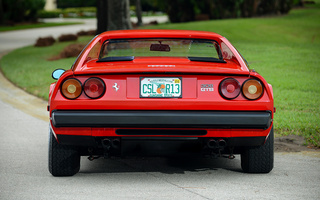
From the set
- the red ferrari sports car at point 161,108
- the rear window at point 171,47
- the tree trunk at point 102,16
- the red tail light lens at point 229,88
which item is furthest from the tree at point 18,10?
the red tail light lens at point 229,88

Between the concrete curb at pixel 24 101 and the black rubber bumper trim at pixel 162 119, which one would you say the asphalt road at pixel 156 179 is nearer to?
the black rubber bumper trim at pixel 162 119

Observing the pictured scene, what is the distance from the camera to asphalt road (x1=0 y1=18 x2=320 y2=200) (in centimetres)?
501

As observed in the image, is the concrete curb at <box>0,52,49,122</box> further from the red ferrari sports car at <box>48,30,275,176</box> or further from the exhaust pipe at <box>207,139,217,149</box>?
the exhaust pipe at <box>207,139,217,149</box>

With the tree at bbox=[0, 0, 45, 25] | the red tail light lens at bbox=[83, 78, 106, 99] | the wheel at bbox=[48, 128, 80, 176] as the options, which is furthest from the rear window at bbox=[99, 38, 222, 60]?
Result: the tree at bbox=[0, 0, 45, 25]

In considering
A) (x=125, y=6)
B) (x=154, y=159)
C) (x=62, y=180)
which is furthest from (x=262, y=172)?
(x=125, y=6)

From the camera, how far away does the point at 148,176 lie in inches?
225

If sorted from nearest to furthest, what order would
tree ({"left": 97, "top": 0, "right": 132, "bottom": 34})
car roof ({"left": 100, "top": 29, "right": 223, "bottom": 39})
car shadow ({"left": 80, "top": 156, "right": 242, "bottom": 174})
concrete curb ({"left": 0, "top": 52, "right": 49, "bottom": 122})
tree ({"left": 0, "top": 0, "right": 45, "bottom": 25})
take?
car shadow ({"left": 80, "top": 156, "right": 242, "bottom": 174}), car roof ({"left": 100, "top": 29, "right": 223, "bottom": 39}), concrete curb ({"left": 0, "top": 52, "right": 49, "bottom": 122}), tree ({"left": 97, "top": 0, "right": 132, "bottom": 34}), tree ({"left": 0, "top": 0, "right": 45, "bottom": 25})

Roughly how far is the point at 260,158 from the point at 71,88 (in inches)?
73.4

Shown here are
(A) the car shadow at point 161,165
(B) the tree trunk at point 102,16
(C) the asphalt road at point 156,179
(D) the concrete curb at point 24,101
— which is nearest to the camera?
(C) the asphalt road at point 156,179

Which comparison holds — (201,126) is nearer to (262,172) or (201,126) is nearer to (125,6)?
(262,172)

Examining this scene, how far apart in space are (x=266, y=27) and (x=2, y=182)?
2455 cm

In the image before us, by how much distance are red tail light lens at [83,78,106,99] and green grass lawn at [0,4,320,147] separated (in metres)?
3.24

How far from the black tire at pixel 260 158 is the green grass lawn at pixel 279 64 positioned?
1.84 m

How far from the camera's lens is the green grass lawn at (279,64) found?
9.24 meters
